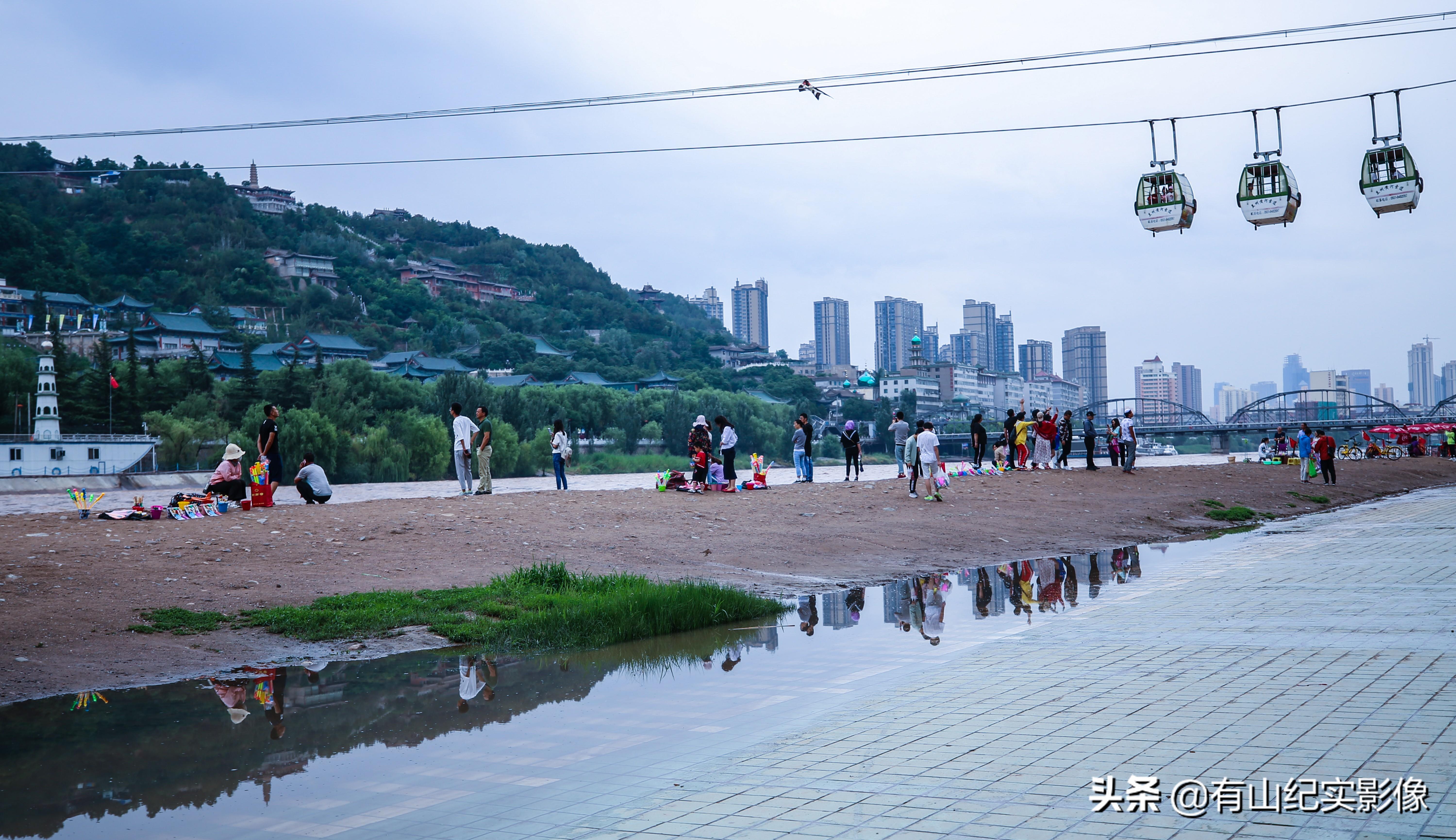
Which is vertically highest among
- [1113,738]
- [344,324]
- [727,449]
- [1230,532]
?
[344,324]

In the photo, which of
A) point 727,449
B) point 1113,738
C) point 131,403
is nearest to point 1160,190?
point 727,449

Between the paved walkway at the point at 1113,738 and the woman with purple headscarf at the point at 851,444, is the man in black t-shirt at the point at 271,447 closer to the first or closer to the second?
the paved walkway at the point at 1113,738

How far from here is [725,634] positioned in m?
9.59

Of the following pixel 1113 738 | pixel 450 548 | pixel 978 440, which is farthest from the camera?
pixel 978 440

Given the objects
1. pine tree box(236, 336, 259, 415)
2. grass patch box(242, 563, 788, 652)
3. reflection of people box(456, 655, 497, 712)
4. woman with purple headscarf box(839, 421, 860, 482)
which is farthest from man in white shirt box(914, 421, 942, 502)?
pine tree box(236, 336, 259, 415)

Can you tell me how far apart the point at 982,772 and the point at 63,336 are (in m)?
85.5

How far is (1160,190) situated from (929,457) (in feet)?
20.7

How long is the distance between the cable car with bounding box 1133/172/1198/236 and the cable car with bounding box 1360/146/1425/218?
8.33ft

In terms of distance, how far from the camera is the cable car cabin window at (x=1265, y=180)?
17828 millimetres

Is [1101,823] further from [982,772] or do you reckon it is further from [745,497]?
[745,497]

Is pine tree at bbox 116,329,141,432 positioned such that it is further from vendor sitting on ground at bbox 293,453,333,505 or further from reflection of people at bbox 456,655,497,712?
reflection of people at bbox 456,655,497,712

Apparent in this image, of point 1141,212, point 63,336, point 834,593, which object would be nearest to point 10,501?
point 834,593

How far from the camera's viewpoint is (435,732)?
620 centimetres

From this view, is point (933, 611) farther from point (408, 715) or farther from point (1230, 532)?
point (1230, 532)
